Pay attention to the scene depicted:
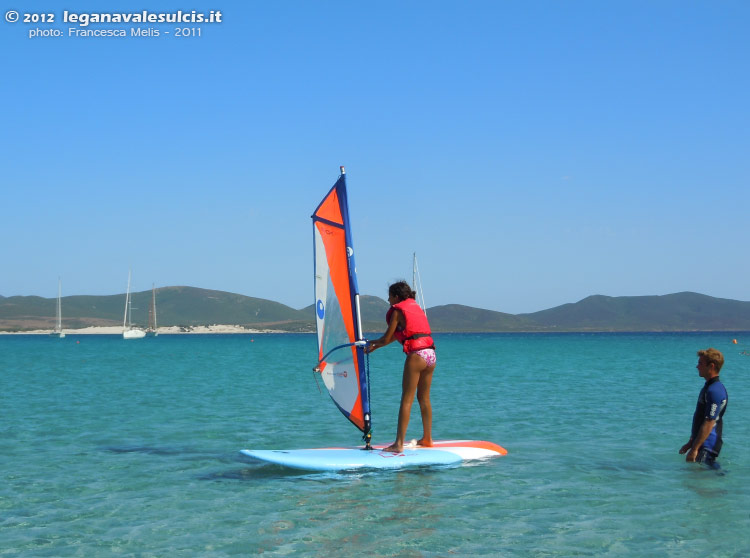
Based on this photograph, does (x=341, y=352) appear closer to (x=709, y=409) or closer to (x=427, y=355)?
(x=427, y=355)

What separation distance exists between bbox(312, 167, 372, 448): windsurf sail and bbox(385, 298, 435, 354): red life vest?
0.57m

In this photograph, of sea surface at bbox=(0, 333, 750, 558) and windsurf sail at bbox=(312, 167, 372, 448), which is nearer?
sea surface at bbox=(0, 333, 750, 558)

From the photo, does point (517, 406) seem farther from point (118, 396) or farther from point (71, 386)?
point (71, 386)

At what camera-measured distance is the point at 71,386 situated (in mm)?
28516

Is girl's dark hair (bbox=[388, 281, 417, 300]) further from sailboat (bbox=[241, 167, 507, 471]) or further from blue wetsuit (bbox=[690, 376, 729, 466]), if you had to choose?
blue wetsuit (bbox=[690, 376, 729, 466])

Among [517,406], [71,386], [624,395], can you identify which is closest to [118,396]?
[71,386]

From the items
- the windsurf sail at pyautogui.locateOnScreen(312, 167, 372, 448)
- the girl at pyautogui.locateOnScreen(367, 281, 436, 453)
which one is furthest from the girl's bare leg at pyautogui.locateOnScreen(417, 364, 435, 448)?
the windsurf sail at pyautogui.locateOnScreen(312, 167, 372, 448)

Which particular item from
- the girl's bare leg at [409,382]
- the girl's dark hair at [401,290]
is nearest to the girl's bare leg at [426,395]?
the girl's bare leg at [409,382]

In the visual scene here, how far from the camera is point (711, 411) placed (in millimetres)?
9695

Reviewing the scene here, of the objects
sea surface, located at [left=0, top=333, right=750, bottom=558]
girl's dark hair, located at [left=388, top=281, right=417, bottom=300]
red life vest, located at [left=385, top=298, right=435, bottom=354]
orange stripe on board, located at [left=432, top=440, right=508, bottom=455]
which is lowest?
sea surface, located at [left=0, top=333, right=750, bottom=558]

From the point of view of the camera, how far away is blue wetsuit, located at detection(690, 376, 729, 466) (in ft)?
31.7

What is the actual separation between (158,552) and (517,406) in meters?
14.0

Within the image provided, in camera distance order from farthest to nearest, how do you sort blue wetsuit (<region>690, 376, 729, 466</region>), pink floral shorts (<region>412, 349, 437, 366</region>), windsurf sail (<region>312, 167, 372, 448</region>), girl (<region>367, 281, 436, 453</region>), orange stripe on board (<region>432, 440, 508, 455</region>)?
orange stripe on board (<region>432, 440, 508, 455</region>) → windsurf sail (<region>312, 167, 372, 448</region>) → pink floral shorts (<region>412, 349, 437, 366</region>) → girl (<region>367, 281, 436, 453</region>) → blue wetsuit (<region>690, 376, 729, 466</region>)

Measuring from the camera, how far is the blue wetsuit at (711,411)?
9.66 metres
